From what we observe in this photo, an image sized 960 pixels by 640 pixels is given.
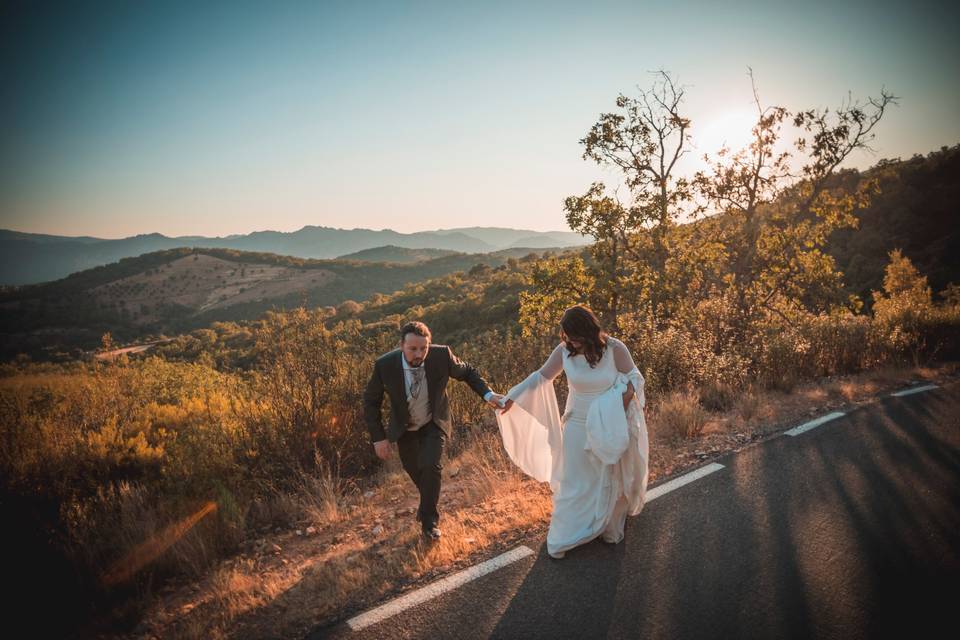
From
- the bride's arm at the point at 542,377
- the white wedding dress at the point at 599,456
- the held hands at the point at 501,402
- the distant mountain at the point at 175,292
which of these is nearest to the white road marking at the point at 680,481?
the white wedding dress at the point at 599,456

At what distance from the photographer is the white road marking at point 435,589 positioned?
2.95m

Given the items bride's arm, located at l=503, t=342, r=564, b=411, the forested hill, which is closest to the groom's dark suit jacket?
bride's arm, located at l=503, t=342, r=564, b=411

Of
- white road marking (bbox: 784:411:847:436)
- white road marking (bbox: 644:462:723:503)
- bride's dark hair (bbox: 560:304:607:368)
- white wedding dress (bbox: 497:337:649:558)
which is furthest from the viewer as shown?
white road marking (bbox: 784:411:847:436)

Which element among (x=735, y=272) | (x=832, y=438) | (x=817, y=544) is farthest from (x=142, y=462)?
(x=735, y=272)

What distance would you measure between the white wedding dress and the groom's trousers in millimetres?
1071

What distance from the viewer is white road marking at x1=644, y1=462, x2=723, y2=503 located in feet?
13.7

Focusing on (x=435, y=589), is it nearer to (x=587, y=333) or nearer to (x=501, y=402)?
(x=501, y=402)

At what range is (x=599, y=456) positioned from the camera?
348cm

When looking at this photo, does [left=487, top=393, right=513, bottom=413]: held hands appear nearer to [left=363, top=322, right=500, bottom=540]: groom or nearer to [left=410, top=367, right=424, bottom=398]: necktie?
[left=363, top=322, right=500, bottom=540]: groom

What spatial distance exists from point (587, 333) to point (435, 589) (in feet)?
7.42

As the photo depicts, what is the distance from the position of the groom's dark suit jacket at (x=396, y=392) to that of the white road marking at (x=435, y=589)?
117 centimetres

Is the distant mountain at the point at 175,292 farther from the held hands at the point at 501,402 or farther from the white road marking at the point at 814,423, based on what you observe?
the white road marking at the point at 814,423

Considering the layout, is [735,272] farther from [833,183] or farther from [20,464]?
[833,183]

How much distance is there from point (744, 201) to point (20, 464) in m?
15.6
